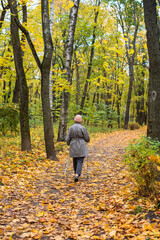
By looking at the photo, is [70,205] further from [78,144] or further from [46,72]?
[46,72]

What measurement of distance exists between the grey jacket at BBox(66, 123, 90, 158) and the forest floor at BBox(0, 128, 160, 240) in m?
0.89

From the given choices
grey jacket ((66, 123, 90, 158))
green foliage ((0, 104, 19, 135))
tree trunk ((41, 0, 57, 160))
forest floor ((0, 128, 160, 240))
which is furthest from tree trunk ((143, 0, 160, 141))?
green foliage ((0, 104, 19, 135))

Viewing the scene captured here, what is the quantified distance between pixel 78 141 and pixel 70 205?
7.42ft

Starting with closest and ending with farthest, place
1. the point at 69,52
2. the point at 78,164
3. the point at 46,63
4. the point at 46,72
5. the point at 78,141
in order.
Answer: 1. the point at 78,164
2. the point at 78,141
3. the point at 46,63
4. the point at 46,72
5. the point at 69,52

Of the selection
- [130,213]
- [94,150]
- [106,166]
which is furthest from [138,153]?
[94,150]

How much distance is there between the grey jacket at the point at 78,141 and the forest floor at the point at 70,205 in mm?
888

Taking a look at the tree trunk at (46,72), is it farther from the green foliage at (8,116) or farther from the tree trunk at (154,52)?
the green foliage at (8,116)

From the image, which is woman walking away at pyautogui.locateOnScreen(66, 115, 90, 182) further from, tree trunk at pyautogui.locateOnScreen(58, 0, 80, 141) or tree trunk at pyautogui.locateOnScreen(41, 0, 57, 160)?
tree trunk at pyautogui.locateOnScreen(58, 0, 80, 141)

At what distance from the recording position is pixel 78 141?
22.6 feet

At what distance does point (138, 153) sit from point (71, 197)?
6.74 ft

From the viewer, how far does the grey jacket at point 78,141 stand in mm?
6777

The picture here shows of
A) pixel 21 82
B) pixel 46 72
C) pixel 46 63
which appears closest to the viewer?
A: pixel 46 63

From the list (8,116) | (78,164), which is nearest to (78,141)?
(78,164)

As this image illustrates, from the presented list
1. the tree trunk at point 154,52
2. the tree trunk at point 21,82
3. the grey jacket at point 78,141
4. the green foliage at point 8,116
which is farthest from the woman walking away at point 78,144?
the green foliage at point 8,116
